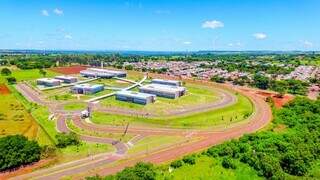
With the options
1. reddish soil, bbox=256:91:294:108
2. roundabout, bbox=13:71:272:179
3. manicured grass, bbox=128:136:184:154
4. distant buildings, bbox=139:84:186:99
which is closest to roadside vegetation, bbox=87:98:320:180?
roundabout, bbox=13:71:272:179

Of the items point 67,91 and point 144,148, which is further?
point 67,91

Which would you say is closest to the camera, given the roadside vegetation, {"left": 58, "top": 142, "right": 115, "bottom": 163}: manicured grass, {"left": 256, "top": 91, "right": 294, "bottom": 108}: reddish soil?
the roadside vegetation

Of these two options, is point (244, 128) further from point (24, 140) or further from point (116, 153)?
point (24, 140)

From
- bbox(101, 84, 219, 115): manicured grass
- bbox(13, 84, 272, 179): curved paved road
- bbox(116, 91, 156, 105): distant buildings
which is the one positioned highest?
bbox(116, 91, 156, 105): distant buildings

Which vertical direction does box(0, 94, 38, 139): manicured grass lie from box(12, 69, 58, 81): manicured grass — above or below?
below

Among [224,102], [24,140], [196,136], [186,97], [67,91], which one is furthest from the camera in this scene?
[67,91]

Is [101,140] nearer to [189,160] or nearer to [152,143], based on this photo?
[152,143]

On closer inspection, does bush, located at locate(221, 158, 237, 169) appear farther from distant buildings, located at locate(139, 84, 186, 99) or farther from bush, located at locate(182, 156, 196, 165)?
distant buildings, located at locate(139, 84, 186, 99)

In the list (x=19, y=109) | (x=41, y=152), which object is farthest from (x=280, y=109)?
(x=19, y=109)
